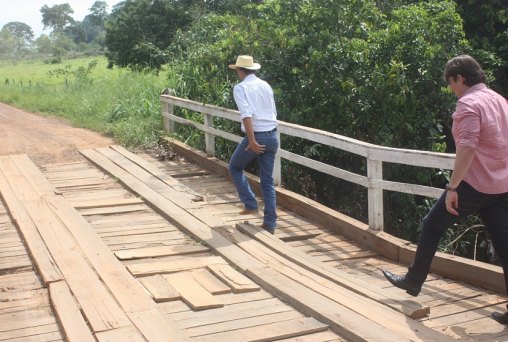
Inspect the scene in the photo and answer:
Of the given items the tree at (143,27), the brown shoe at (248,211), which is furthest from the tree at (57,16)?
the brown shoe at (248,211)

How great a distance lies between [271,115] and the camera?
6.80m

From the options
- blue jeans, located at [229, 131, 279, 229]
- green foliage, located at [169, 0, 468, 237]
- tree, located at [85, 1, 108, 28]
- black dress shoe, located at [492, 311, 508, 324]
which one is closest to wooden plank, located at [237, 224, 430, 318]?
blue jeans, located at [229, 131, 279, 229]

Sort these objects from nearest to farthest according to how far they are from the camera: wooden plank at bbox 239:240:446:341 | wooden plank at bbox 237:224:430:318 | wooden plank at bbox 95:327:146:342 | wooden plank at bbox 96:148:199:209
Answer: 1. wooden plank at bbox 95:327:146:342
2. wooden plank at bbox 239:240:446:341
3. wooden plank at bbox 237:224:430:318
4. wooden plank at bbox 96:148:199:209

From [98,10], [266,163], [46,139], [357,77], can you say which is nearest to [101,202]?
[266,163]

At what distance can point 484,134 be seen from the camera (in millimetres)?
4305

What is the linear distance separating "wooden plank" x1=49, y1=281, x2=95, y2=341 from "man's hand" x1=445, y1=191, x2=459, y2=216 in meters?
2.49

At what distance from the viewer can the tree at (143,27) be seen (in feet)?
95.1

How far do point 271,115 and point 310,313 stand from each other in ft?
9.16

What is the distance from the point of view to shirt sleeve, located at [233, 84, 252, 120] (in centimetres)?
658

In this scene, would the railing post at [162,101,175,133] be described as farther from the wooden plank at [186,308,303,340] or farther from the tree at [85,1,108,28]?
the tree at [85,1,108,28]

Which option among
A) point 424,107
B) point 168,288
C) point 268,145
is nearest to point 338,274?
point 168,288

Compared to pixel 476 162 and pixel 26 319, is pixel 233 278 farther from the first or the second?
pixel 476 162

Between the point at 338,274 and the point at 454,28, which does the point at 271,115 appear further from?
the point at 454,28

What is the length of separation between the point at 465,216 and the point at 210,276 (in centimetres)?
206
